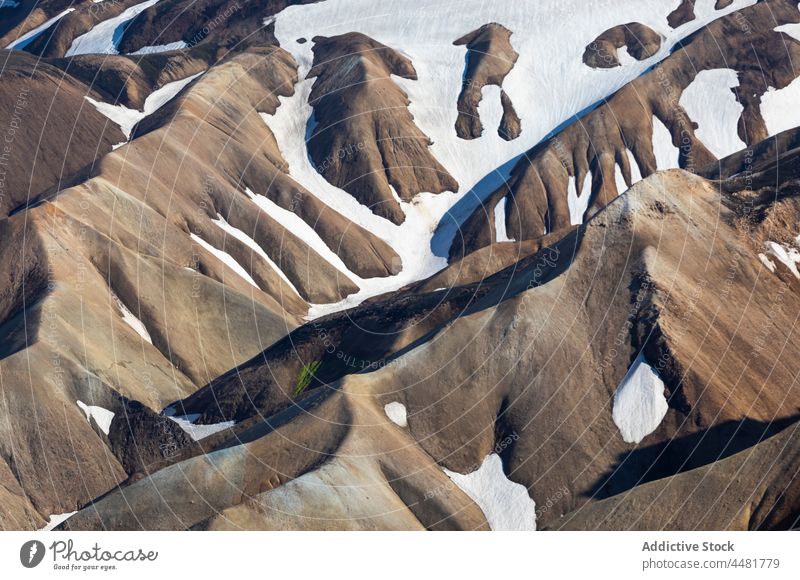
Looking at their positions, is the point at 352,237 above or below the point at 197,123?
below

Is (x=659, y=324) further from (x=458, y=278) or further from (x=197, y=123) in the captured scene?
(x=197, y=123)

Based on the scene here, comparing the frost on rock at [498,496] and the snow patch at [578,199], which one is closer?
the frost on rock at [498,496]

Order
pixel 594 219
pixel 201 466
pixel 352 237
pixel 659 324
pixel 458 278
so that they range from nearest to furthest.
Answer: pixel 201 466 → pixel 659 324 → pixel 594 219 → pixel 458 278 → pixel 352 237

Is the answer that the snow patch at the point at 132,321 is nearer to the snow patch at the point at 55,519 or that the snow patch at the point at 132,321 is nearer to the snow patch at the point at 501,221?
the snow patch at the point at 55,519

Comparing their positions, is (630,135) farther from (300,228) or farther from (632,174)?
(300,228)

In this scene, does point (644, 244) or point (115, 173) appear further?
point (115, 173)
